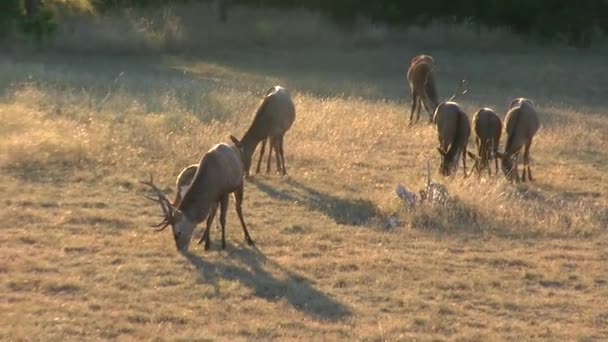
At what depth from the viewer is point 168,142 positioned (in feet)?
50.7

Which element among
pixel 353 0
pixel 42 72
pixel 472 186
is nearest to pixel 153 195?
pixel 472 186

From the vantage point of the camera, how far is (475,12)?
→ 34844 millimetres

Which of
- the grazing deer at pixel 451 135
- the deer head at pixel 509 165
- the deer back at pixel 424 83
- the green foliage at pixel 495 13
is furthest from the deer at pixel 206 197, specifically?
the green foliage at pixel 495 13

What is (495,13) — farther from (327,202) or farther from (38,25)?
(327,202)

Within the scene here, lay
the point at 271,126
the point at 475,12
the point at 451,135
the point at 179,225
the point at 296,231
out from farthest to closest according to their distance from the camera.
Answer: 1. the point at 475,12
2. the point at 451,135
3. the point at 271,126
4. the point at 296,231
5. the point at 179,225

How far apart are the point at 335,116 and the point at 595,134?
4.52 metres

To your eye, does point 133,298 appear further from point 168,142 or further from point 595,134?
point 595,134


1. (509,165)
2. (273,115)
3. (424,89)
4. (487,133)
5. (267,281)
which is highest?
(273,115)

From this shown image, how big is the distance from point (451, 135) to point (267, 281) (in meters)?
5.99

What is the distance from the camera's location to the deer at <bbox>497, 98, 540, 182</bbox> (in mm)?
14539

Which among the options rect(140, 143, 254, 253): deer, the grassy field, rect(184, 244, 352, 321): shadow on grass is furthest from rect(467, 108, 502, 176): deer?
rect(184, 244, 352, 321): shadow on grass

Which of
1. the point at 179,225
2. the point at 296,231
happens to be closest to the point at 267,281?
the point at 179,225

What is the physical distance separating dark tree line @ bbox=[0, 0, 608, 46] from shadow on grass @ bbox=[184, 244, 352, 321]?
78.2 ft

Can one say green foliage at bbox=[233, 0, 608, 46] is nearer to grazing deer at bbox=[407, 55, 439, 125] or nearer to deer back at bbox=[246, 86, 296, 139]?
grazing deer at bbox=[407, 55, 439, 125]
